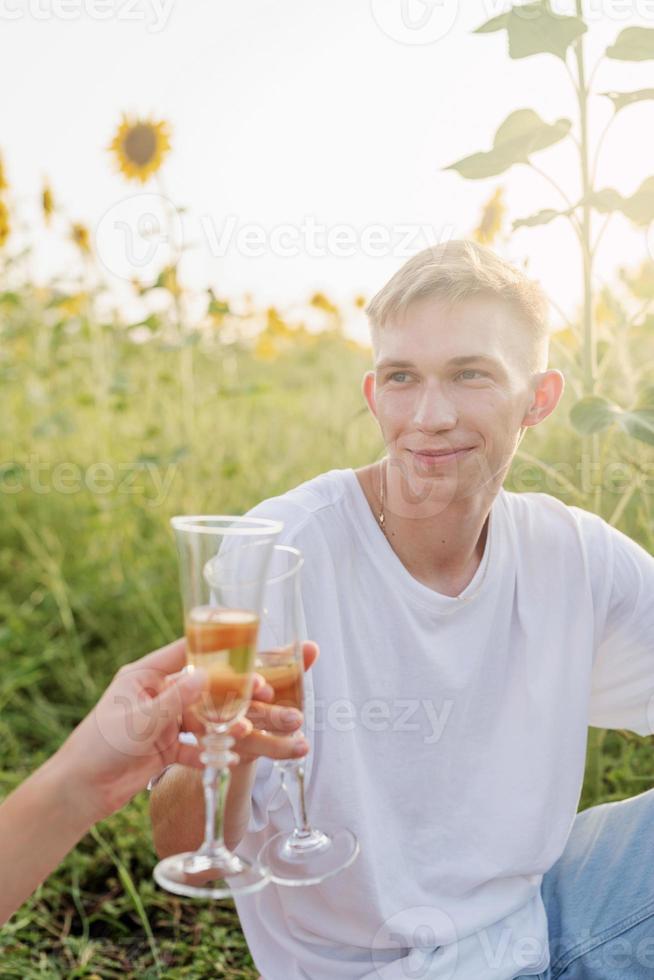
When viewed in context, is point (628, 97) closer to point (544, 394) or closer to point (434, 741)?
point (544, 394)

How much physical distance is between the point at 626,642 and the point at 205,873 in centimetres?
99

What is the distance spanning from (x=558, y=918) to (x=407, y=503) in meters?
0.71

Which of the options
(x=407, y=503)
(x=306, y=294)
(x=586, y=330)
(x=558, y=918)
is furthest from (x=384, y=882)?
(x=306, y=294)

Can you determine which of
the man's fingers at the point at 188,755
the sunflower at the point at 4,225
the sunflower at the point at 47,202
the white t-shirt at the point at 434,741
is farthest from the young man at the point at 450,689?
the sunflower at the point at 4,225

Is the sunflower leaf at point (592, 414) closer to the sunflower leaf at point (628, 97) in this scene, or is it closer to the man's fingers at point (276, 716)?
the sunflower leaf at point (628, 97)

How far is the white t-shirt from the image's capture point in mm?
1487

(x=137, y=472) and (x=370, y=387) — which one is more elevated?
(x=370, y=387)

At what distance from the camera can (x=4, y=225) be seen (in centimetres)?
382

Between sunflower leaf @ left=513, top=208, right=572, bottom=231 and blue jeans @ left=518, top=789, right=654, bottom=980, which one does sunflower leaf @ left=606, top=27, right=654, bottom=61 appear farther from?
Answer: blue jeans @ left=518, top=789, right=654, bottom=980

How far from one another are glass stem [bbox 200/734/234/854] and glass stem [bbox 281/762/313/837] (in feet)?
0.64

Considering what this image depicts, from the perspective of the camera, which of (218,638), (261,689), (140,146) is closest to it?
(218,638)

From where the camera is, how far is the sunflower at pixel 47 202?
142 inches

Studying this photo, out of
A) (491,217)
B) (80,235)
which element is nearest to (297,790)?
(491,217)

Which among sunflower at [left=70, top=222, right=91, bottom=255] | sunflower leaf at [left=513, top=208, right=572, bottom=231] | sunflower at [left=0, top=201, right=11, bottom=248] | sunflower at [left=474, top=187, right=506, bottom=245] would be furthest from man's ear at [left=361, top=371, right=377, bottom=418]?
sunflower at [left=0, top=201, right=11, bottom=248]
